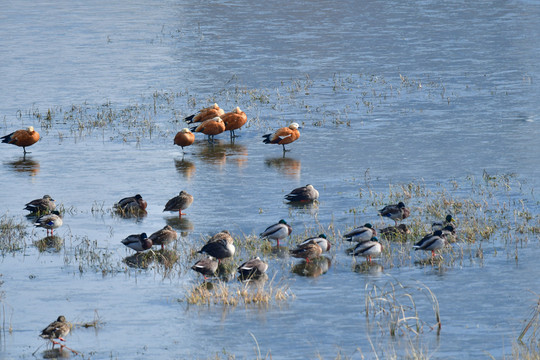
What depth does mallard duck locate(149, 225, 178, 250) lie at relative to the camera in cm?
1641

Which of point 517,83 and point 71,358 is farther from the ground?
point 517,83

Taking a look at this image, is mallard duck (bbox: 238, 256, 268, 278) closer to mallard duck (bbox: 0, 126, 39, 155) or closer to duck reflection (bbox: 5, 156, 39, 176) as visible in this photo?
duck reflection (bbox: 5, 156, 39, 176)

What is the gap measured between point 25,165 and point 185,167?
3.90 metres

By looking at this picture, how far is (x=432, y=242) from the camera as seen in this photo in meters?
15.4

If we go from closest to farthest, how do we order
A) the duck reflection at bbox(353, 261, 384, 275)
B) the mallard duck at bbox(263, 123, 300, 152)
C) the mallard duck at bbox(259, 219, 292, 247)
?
the duck reflection at bbox(353, 261, 384, 275) → the mallard duck at bbox(259, 219, 292, 247) → the mallard duck at bbox(263, 123, 300, 152)

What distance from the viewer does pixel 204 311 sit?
13539mm

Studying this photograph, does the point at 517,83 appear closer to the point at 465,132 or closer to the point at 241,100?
the point at 465,132

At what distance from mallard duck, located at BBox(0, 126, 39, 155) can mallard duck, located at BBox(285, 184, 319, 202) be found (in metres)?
8.37

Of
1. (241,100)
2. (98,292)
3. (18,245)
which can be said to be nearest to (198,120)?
(241,100)

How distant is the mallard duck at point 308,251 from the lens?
1552 cm

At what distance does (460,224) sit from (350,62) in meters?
20.0

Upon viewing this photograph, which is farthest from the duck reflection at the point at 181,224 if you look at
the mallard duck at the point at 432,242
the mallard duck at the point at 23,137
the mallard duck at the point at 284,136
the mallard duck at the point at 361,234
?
the mallard duck at the point at 23,137

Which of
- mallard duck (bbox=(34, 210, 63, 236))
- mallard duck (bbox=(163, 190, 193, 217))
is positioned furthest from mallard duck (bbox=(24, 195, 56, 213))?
mallard duck (bbox=(163, 190, 193, 217))

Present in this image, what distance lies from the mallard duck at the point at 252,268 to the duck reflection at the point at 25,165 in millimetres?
9183
